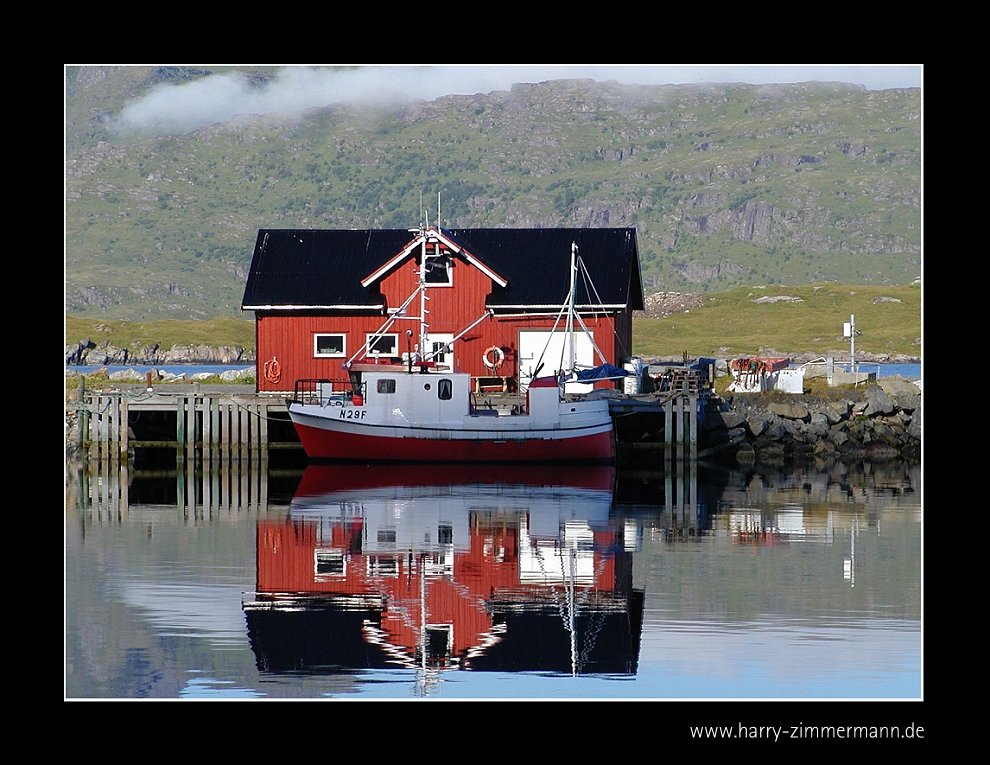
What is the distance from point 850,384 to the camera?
189 ft

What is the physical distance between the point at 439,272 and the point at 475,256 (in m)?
1.55

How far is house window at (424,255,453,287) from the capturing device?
50531 millimetres

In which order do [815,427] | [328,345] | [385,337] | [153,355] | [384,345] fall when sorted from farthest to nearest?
[153,355], [328,345], [384,345], [385,337], [815,427]

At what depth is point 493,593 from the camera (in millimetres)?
23938

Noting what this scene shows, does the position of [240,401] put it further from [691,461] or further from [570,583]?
[570,583]

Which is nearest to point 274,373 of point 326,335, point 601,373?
point 326,335

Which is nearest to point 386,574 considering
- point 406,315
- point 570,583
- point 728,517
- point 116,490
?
point 570,583

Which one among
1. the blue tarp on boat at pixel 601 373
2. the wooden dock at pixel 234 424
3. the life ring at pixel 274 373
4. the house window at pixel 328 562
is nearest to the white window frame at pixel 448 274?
the life ring at pixel 274 373

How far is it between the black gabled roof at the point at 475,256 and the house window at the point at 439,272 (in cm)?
153

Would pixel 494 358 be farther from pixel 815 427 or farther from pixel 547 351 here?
pixel 815 427

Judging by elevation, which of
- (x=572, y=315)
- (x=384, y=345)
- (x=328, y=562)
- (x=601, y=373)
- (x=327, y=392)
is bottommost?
(x=328, y=562)

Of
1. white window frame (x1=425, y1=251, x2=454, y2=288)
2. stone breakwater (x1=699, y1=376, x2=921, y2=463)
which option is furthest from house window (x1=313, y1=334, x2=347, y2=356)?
stone breakwater (x1=699, y1=376, x2=921, y2=463)

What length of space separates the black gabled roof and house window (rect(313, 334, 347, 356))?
1082 millimetres

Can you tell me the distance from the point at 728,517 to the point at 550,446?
38.8 feet
